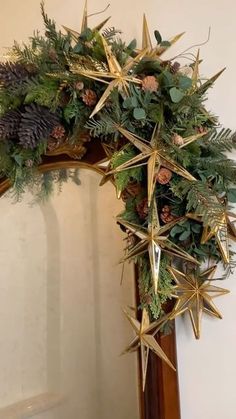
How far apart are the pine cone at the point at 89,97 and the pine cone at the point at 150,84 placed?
84 mm

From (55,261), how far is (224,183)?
14.4 inches

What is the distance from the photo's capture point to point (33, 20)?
967mm

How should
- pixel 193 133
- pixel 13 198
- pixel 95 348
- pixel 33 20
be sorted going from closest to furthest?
pixel 193 133, pixel 95 348, pixel 13 198, pixel 33 20

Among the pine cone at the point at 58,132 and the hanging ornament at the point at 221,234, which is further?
the pine cone at the point at 58,132

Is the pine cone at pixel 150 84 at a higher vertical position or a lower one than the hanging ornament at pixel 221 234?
higher

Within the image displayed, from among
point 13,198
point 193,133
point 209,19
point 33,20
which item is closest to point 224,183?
point 193,133

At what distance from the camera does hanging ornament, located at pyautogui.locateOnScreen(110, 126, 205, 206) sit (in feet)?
2.00

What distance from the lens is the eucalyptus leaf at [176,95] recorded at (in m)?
0.60

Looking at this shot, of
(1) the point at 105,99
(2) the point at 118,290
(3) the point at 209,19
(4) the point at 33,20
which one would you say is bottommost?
(2) the point at 118,290

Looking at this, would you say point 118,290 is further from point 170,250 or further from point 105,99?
point 105,99

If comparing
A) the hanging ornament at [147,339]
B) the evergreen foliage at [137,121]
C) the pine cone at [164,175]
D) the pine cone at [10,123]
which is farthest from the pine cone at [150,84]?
the hanging ornament at [147,339]

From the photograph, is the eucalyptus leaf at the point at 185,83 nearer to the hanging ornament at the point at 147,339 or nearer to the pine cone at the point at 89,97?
the pine cone at the point at 89,97

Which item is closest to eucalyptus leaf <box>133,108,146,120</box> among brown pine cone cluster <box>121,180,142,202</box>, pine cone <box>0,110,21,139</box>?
brown pine cone cluster <box>121,180,142,202</box>

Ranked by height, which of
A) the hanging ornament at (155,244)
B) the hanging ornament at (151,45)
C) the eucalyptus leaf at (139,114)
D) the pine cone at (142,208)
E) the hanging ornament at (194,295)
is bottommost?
the hanging ornament at (194,295)
